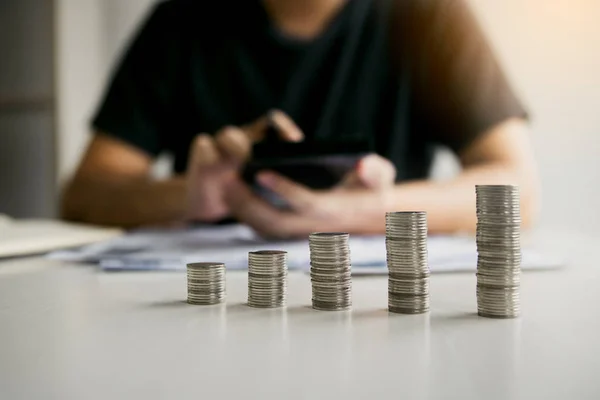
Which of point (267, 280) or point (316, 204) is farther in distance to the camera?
point (316, 204)

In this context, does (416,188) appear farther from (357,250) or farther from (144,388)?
(144,388)

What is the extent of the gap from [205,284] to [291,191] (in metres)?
0.44

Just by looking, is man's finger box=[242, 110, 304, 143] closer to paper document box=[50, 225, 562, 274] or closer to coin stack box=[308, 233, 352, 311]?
paper document box=[50, 225, 562, 274]

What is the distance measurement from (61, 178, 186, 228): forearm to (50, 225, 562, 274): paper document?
16cm

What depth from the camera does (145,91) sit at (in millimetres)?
1504

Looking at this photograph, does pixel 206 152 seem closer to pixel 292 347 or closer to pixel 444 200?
pixel 444 200

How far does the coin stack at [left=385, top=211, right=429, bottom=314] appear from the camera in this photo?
43 cm

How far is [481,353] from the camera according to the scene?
0.32 meters

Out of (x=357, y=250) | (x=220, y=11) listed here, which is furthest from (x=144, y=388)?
(x=220, y=11)

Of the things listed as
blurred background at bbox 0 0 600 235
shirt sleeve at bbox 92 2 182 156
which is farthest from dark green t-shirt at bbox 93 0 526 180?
blurred background at bbox 0 0 600 235

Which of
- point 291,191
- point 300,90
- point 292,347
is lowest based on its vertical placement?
point 292,347

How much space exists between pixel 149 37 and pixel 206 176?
0.73m

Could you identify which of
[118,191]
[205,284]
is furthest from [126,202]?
[205,284]

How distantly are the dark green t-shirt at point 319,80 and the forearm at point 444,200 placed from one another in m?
0.26
